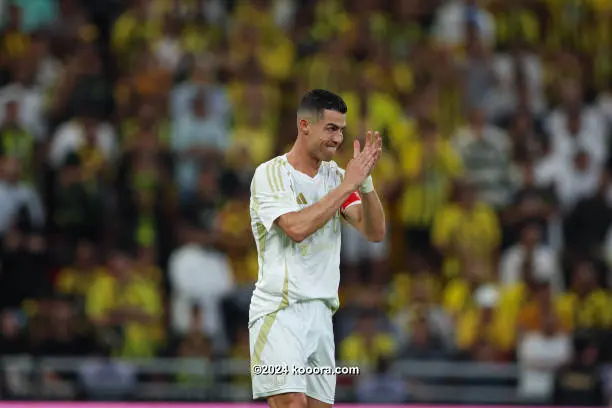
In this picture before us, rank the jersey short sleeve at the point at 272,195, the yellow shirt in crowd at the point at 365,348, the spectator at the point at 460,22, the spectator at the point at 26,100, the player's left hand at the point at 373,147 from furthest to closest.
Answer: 1. the spectator at the point at 460,22
2. the spectator at the point at 26,100
3. the yellow shirt in crowd at the point at 365,348
4. the jersey short sleeve at the point at 272,195
5. the player's left hand at the point at 373,147

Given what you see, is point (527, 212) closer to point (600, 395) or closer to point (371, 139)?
point (600, 395)

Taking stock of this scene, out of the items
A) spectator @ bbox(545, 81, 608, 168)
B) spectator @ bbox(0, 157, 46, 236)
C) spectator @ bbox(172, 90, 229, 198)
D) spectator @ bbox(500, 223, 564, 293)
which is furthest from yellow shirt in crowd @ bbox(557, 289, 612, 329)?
spectator @ bbox(0, 157, 46, 236)

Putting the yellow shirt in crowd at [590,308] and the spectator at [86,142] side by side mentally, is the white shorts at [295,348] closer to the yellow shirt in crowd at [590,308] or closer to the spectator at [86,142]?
the yellow shirt in crowd at [590,308]

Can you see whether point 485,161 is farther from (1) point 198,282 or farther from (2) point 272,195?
(2) point 272,195

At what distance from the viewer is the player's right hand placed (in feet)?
21.1

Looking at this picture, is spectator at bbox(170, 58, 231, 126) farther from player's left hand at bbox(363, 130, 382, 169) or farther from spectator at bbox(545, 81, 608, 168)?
player's left hand at bbox(363, 130, 382, 169)

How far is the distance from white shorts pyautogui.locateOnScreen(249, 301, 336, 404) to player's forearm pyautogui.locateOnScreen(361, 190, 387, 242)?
44 centimetres

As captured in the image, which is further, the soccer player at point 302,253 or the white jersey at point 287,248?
the white jersey at point 287,248

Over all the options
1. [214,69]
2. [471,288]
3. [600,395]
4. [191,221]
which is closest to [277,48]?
[214,69]

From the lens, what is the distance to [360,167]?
6.46 metres

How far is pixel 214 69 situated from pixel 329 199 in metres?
8.47

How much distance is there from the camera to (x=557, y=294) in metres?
12.9

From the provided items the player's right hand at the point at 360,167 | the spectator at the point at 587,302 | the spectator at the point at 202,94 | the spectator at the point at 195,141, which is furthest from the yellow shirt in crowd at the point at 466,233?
the player's right hand at the point at 360,167

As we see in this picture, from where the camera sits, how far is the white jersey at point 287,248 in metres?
6.66
